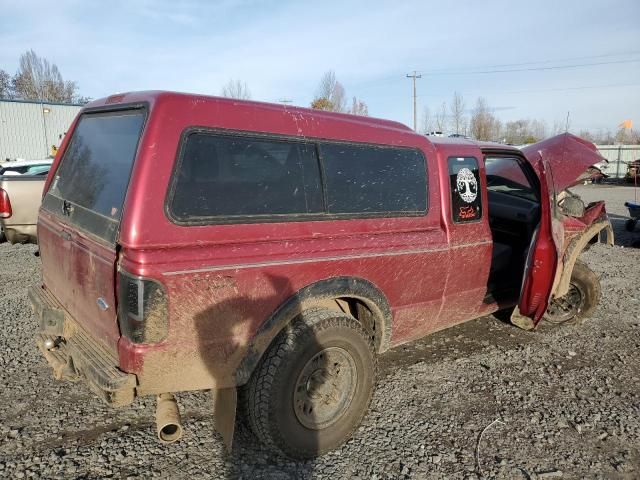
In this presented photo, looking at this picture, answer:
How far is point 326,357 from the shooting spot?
299 cm

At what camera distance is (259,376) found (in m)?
2.74

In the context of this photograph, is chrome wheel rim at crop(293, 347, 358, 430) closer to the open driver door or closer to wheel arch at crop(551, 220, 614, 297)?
the open driver door

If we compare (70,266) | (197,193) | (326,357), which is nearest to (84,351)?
(70,266)

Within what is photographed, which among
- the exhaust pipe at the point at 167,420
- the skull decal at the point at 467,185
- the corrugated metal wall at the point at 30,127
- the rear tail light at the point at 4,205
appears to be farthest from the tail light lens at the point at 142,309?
the corrugated metal wall at the point at 30,127

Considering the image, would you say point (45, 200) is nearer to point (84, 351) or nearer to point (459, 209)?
point (84, 351)

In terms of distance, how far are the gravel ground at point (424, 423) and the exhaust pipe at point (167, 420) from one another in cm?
40

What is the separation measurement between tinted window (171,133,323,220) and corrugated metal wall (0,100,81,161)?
25.7 m

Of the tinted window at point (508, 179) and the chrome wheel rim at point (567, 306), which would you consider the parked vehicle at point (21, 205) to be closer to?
the tinted window at point (508, 179)

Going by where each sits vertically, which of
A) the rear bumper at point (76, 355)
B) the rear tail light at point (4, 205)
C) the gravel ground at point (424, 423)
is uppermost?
the rear tail light at point (4, 205)

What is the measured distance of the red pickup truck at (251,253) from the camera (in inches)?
94.3

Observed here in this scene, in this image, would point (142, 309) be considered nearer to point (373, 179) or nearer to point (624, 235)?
point (373, 179)

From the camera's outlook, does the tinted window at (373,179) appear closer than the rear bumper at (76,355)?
No

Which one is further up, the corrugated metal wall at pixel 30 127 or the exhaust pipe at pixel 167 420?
the corrugated metal wall at pixel 30 127

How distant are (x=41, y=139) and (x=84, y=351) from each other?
27.6m
